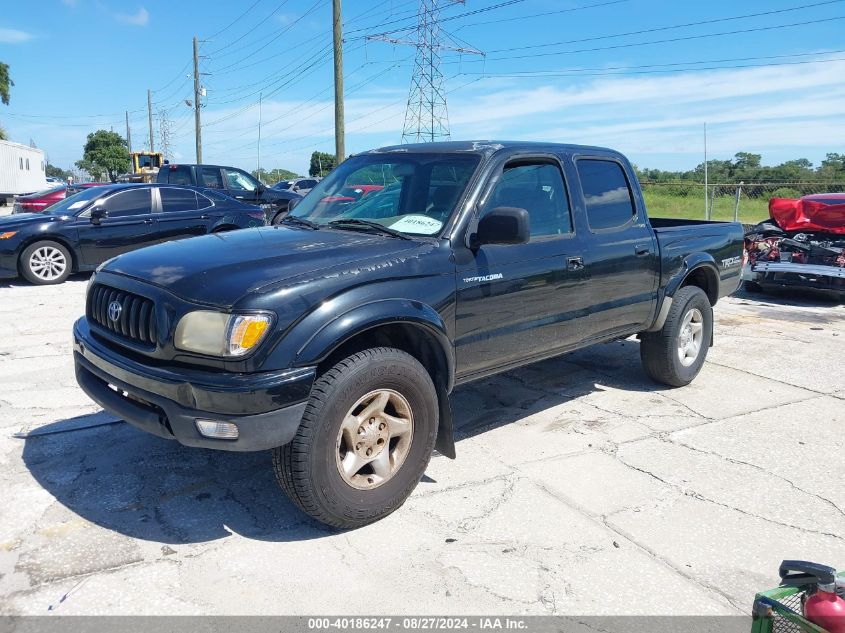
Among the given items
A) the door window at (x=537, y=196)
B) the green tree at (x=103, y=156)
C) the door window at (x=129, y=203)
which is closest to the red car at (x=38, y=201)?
the door window at (x=129, y=203)

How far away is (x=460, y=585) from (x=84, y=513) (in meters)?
1.99

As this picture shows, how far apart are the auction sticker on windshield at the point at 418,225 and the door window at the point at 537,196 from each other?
1.15 feet

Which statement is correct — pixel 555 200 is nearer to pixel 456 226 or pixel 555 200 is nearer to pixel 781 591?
pixel 456 226

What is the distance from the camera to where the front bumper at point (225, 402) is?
2.99m

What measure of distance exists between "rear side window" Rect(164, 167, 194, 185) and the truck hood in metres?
12.9

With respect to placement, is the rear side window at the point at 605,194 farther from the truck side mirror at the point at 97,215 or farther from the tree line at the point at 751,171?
the tree line at the point at 751,171

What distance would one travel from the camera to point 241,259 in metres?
3.47

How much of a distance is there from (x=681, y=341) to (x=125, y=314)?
173 inches

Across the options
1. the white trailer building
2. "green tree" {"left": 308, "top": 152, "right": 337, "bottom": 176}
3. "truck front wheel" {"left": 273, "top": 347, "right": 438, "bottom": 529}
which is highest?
"green tree" {"left": 308, "top": 152, "right": 337, "bottom": 176}

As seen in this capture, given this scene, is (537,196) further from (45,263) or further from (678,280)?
(45,263)

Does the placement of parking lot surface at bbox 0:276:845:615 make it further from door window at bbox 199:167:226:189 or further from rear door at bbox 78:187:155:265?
door window at bbox 199:167:226:189

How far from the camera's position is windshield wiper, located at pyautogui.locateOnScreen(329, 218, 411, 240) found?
13.0ft

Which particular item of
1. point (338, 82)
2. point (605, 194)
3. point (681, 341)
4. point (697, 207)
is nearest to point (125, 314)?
point (605, 194)

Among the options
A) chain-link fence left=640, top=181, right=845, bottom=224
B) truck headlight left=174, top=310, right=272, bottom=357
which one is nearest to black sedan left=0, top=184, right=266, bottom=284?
truck headlight left=174, top=310, right=272, bottom=357
